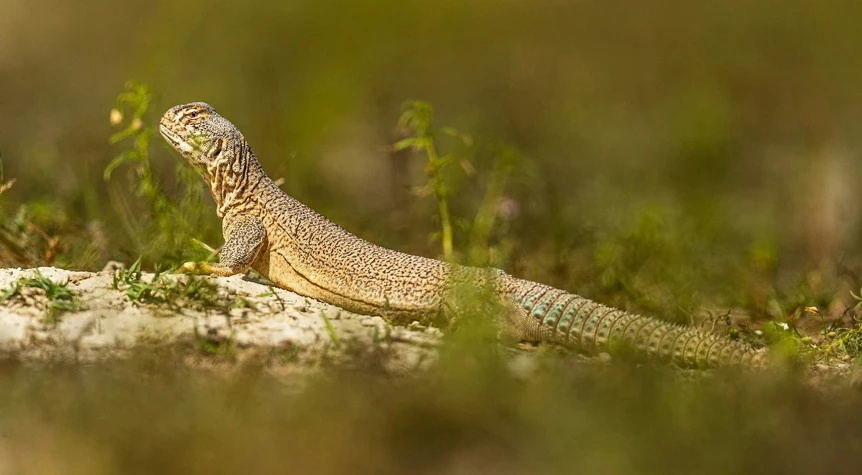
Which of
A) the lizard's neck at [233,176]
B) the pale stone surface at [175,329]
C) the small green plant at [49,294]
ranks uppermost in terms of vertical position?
the lizard's neck at [233,176]

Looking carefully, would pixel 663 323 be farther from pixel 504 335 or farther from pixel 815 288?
pixel 815 288

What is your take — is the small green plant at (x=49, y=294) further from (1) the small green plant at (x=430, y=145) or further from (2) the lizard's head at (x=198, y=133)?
(1) the small green plant at (x=430, y=145)

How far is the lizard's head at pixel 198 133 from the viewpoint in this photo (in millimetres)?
8531

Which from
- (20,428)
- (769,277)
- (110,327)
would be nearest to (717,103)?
(769,277)

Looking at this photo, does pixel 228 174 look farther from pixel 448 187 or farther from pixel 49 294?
pixel 448 187

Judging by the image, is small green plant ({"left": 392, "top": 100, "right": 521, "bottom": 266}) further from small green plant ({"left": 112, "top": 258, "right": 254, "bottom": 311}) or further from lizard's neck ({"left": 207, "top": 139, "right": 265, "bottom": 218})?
small green plant ({"left": 112, "top": 258, "right": 254, "bottom": 311})

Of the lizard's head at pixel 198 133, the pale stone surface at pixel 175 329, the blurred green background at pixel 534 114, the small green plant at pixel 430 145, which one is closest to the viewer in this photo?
the pale stone surface at pixel 175 329

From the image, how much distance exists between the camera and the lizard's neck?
28.2 feet

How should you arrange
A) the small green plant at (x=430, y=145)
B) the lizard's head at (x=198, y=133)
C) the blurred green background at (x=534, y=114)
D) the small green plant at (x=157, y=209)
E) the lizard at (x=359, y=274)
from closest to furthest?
the lizard at (x=359, y=274) < the lizard's head at (x=198, y=133) < the small green plant at (x=157, y=209) < the small green plant at (x=430, y=145) < the blurred green background at (x=534, y=114)

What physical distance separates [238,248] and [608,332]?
289 centimetres

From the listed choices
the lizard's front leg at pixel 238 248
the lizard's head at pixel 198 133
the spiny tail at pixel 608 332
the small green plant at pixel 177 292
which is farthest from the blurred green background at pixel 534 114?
the small green plant at pixel 177 292

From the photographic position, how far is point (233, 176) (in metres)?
8.61

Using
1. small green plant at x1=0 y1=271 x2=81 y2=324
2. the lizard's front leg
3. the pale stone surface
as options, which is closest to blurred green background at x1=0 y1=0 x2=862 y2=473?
the lizard's front leg

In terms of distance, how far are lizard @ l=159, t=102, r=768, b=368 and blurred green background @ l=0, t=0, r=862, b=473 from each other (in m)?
0.79
